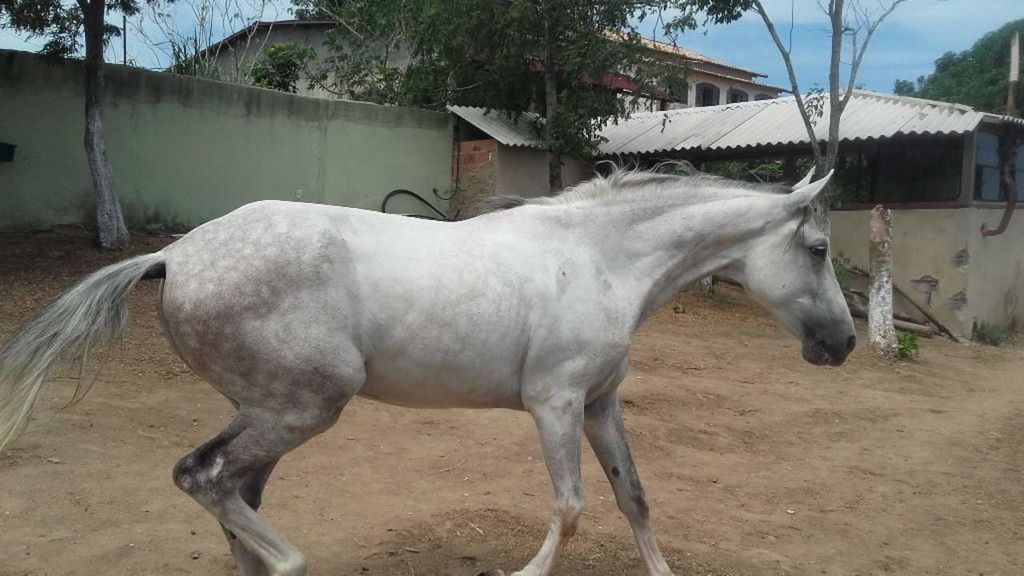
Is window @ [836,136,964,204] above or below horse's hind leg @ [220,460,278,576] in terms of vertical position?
above

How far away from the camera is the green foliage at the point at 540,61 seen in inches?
460

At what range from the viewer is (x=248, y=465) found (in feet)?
9.06

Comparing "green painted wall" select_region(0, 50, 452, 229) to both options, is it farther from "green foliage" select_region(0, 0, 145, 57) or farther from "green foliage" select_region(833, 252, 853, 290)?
"green foliage" select_region(833, 252, 853, 290)

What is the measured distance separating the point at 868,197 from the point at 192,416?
Answer: 11.1m

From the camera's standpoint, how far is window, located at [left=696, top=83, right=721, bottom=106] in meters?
30.4

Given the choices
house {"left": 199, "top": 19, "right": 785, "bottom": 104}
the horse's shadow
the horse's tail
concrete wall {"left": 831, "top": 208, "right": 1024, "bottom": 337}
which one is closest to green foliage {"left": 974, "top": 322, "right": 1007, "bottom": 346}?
concrete wall {"left": 831, "top": 208, "right": 1024, "bottom": 337}

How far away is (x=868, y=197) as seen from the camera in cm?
1305

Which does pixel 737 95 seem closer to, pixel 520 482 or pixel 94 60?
pixel 94 60

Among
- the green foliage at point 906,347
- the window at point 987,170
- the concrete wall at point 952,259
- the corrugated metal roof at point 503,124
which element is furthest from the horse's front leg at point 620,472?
the window at point 987,170

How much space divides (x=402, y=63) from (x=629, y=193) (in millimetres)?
14305

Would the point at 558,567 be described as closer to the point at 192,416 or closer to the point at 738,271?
the point at 738,271

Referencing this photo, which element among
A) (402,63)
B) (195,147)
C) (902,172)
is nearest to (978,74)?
(902,172)

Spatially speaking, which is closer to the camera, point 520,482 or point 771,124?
point 520,482

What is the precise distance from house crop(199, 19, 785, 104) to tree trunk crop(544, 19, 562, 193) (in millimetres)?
1085
